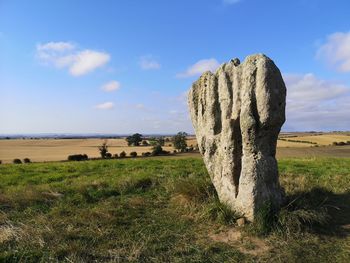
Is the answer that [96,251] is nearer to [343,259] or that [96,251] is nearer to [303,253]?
[303,253]

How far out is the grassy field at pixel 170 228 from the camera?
791 centimetres

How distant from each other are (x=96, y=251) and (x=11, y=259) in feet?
5.51

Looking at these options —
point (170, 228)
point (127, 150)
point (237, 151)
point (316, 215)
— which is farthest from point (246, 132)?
point (127, 150)

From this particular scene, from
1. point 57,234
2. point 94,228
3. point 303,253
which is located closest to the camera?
point 303,253

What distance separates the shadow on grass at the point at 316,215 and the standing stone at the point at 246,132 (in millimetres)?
545

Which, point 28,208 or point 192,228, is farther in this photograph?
point 28,208

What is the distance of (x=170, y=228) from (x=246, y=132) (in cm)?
320

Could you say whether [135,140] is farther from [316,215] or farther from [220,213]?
[316,215]

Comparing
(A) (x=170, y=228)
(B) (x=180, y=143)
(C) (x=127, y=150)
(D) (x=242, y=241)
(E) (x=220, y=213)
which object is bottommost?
(D) (x=242, y=241)

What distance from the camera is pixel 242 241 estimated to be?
8781 mm

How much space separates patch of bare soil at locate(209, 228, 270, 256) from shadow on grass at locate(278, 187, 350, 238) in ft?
2.85

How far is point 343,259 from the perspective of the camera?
780 cm

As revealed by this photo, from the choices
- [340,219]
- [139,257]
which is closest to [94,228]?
[139,257]

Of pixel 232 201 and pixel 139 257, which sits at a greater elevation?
pixel 232 201
